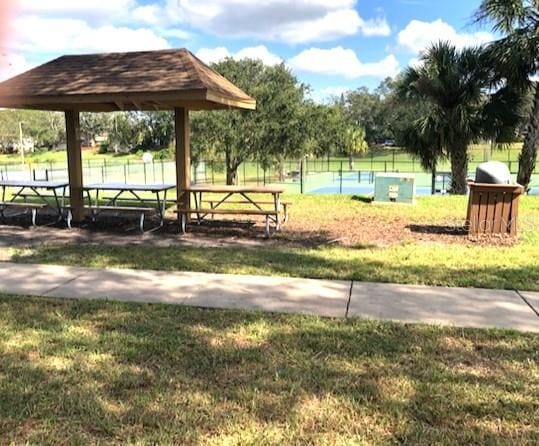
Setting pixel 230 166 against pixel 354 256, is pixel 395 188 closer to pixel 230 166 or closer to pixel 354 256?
pixel 354 256

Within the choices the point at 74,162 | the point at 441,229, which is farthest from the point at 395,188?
the point at 74,162

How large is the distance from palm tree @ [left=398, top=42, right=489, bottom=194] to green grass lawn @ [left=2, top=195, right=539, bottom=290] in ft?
19.9

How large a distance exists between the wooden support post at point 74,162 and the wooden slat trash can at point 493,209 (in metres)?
7.07

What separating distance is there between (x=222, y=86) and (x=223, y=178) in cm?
2171

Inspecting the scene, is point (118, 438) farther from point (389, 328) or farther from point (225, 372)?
point (389, 328)

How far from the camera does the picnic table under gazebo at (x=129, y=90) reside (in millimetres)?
8430

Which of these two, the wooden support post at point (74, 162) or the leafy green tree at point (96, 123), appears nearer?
the wooden support post at point (74, 162)

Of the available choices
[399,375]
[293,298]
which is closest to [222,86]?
[293,298]

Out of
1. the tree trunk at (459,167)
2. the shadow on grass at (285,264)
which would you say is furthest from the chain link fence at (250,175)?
the shadow on grass at (285,264)

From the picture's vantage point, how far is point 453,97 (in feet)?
49.3

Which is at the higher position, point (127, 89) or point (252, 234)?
point (127, 89)

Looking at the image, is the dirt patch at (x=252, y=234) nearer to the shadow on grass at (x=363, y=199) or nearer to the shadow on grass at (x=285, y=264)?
the shadow on grass at (x=285, y=264)

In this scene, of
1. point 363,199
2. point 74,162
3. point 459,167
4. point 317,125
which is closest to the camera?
point 74,162

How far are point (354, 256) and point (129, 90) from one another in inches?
176
